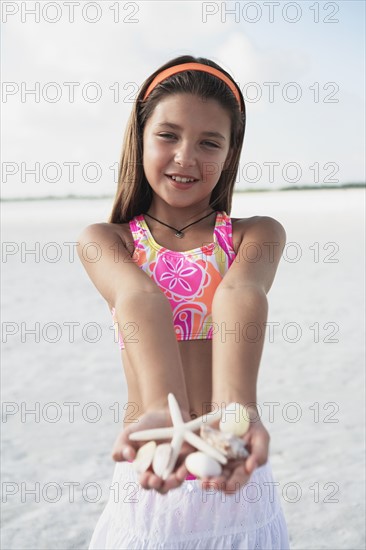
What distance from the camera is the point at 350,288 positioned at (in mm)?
9273

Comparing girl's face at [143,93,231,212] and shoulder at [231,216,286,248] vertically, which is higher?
girl's face at [143,93,231,212]

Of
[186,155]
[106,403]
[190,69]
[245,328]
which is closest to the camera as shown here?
[245,328]

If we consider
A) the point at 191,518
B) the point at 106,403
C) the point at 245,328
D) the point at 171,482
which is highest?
the point at 245,328

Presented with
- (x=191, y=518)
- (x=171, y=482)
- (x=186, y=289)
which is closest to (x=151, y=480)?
(x=171, y=482)

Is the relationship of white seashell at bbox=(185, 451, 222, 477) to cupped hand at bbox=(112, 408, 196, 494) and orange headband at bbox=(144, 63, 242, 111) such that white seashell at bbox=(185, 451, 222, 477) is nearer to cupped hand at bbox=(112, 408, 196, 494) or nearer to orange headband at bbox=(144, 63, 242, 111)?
cupped hand at bbox=(112, 408, 196, 494)

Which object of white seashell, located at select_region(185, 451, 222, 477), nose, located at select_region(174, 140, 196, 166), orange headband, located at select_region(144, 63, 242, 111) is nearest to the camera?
white seashell, located at select_region(185, 451, 222, 477)

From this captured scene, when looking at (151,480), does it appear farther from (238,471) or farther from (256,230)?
(256,230)

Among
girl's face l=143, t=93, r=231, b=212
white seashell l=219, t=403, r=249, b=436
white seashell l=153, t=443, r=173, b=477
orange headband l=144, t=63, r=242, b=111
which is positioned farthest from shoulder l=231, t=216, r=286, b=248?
white seashell l=153, t=443, r=173, b=477

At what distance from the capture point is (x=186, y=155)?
1651mm

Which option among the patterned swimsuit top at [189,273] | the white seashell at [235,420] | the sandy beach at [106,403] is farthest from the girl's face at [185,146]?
the sandy beach at [106,403]

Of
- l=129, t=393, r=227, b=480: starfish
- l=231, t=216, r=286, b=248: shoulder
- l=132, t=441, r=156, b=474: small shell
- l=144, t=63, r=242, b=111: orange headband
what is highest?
l=144, t=63, r=242, b=111: orange headband

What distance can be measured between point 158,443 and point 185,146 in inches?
26.4

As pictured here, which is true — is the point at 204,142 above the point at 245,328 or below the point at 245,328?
above

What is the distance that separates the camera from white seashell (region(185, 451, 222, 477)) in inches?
49.3
